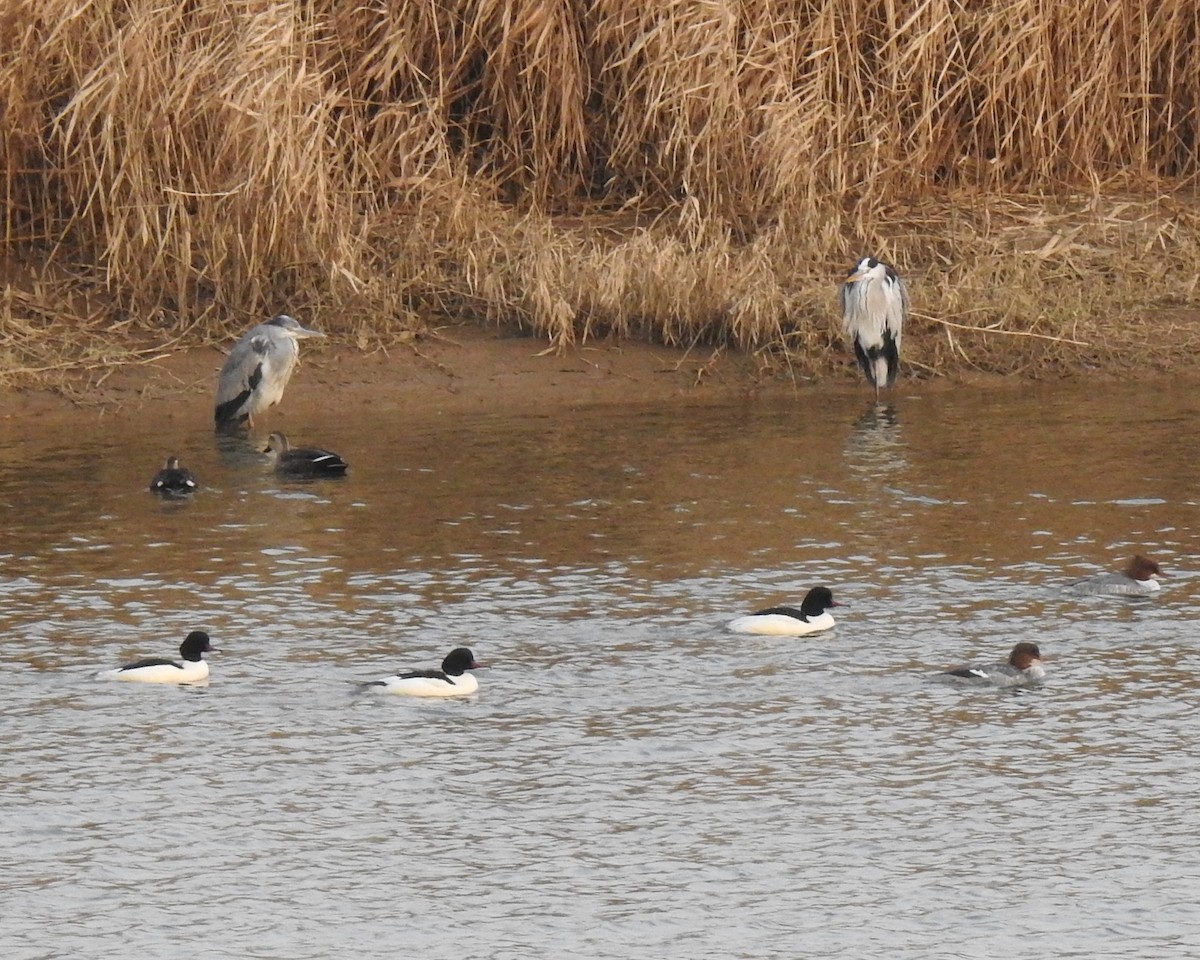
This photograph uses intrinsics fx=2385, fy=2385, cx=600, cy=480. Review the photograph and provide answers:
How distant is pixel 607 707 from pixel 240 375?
6.35m

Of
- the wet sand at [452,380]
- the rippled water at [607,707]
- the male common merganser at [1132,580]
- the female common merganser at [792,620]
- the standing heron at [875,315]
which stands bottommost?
the rippled water at [607,707]

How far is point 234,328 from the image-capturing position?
1544 centimetres

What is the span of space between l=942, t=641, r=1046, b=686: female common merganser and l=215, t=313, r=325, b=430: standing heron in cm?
652

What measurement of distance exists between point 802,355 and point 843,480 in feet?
10.5

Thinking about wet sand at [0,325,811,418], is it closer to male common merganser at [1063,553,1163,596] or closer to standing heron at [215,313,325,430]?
standing heron at [215,313,325,430]

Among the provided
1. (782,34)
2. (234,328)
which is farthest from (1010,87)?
(234,328)

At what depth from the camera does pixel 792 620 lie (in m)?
9.10

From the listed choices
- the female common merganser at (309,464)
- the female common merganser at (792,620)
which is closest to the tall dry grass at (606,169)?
the female common merganser at (309,464)

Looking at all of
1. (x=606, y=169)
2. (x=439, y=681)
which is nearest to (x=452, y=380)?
(x=606, y=169)

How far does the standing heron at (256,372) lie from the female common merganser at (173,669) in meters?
5.40

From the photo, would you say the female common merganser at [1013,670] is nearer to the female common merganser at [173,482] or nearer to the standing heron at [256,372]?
the female common merganser at [173,482]

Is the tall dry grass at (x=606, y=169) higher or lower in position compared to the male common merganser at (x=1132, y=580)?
higher

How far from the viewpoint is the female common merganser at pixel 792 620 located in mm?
9102

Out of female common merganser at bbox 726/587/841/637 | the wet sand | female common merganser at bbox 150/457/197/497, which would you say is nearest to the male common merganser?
female common merganser at bbox 726/587/841/637
